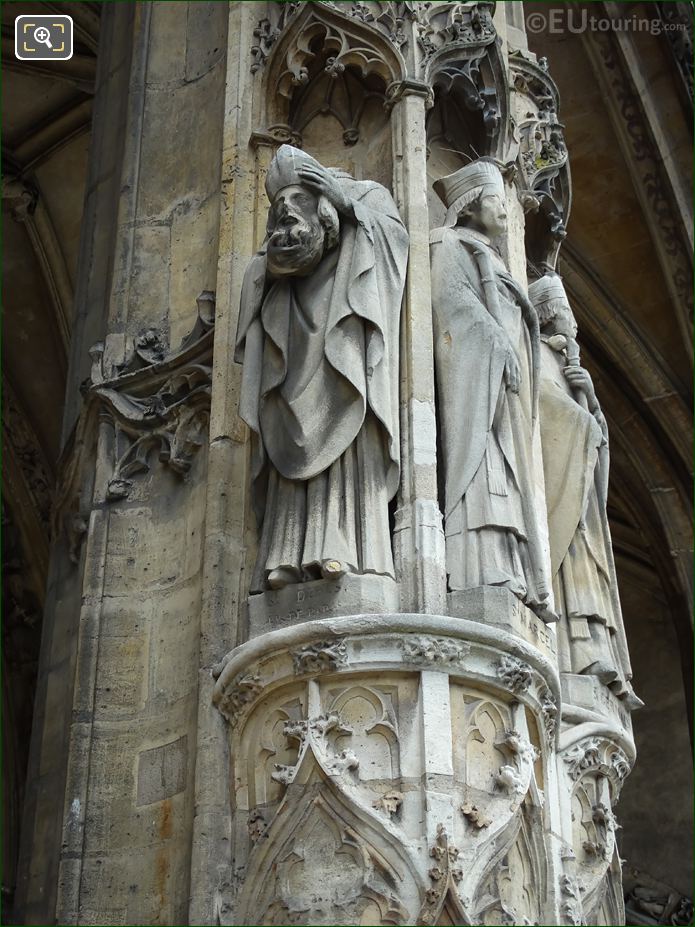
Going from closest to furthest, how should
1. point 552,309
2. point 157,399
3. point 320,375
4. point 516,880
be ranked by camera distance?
point 516,880 → point 320,375 → point 157,399 → point 552,309

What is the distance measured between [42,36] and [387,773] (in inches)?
288

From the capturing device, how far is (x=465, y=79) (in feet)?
24.6

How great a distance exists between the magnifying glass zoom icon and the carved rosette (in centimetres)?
661

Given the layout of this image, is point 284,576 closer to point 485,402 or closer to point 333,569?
point 333,569

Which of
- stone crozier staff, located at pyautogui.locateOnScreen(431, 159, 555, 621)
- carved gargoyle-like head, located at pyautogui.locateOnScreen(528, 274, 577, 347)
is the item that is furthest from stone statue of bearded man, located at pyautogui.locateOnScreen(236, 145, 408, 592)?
carved gargoyle-like head, located at pyautogui.locateOnScreen(528, 274, 577, 347)

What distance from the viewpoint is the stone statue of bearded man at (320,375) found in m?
6.15

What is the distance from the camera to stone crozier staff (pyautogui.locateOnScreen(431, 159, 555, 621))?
20.4ft

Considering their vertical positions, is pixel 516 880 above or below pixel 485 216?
below

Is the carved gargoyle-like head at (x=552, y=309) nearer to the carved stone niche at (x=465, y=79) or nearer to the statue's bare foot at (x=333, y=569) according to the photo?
the carved stone niche at (x=465, y=79)

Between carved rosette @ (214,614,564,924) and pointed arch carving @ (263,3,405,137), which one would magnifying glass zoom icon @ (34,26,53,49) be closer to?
pointed arch carving @ (263,3,405,137)

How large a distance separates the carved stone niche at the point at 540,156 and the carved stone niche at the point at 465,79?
373 mm

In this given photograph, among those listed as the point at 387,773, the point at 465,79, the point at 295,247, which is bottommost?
the point at 387,773

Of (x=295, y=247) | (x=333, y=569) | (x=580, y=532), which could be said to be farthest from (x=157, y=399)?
(x=580, y=532)

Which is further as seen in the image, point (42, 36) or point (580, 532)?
point (42, 36)
